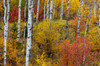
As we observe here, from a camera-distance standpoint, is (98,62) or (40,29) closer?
(98,62)

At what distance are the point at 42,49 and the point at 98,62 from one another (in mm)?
4585

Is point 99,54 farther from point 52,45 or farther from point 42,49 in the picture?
point 42,49

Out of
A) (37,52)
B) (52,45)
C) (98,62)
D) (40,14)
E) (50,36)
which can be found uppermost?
(40,14)

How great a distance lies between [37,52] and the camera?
9.94m

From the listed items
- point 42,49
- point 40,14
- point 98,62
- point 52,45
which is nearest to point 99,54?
point 98,62

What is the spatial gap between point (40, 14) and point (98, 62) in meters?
15.8

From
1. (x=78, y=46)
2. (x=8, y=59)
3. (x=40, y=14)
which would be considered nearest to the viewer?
(x=78, y=46)

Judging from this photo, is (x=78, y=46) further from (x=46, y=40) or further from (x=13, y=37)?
(x=13, y=37)

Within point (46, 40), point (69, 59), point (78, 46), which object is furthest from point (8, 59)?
point (78, 46)

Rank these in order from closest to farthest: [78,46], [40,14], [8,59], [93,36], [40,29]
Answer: [78,46] < [8,59] < [40,29] < [93,36] < [40,14]

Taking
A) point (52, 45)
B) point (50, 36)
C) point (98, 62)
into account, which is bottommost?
point (98, 62)

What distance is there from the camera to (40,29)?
952 centimetres

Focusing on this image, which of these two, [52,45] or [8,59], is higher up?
[52,45]

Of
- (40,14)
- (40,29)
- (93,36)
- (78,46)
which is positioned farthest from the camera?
(40,14)
